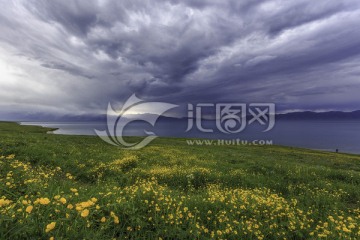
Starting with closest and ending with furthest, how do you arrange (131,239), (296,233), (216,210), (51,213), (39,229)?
(39,229), (51,213), (131,239), (296,233), (216,210)

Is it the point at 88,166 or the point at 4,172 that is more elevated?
the point at 4,172

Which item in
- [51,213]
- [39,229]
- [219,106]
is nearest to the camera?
[39,229]

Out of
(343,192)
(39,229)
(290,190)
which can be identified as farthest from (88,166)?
(343,192)

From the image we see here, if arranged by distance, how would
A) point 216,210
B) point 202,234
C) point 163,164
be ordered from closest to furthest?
point 202,234, point 216,210, point 163,164

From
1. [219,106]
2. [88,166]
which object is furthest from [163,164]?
[219,106]

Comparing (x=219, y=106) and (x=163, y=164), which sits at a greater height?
(x=219, y=106)

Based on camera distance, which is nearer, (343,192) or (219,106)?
(343,192)

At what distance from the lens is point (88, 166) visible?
1134cm

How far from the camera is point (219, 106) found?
160 ft

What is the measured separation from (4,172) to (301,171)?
15464mm

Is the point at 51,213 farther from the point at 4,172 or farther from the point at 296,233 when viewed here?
the point at 296,233

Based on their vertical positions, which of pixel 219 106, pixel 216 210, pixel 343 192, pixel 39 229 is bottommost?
pixel 343 192

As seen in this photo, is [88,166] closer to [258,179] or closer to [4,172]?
[4,172]

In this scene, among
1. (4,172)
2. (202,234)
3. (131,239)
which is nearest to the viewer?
(131,239)
